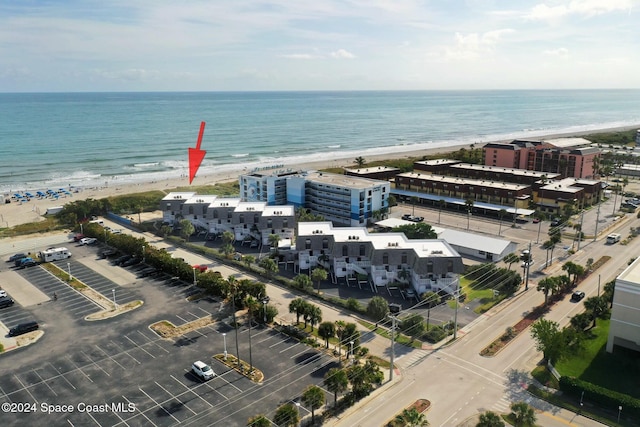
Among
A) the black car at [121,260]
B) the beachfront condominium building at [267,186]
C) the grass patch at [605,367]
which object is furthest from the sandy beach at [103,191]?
the grass patch at [605,367]

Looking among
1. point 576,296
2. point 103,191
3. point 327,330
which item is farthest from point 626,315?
point 103,191

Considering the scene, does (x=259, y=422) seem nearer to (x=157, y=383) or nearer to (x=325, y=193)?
(x=157, y=383)

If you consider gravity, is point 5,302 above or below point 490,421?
below

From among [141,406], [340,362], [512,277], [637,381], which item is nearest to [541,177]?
[512,277]

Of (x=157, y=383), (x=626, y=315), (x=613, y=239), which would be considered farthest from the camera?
(x=613, y=239)

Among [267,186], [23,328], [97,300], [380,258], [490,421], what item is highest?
[267,186]

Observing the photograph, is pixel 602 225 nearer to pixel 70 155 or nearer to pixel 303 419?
pixel 303 419

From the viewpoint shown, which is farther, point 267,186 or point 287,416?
point 267,186
